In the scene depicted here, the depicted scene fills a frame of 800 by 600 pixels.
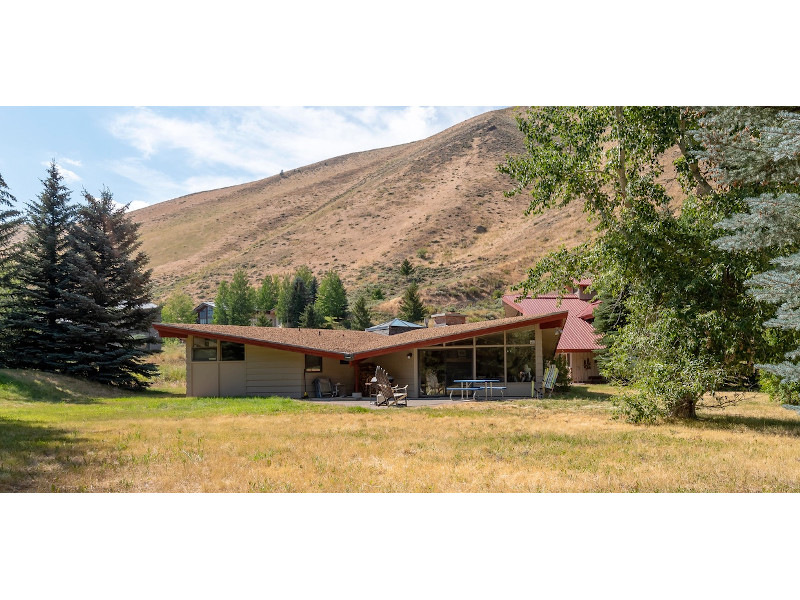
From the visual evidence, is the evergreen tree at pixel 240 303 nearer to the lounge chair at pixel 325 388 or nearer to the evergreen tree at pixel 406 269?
the evergreen tree at pixel 406 269

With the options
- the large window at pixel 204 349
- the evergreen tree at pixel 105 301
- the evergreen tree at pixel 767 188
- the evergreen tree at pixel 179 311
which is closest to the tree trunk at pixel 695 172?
the evergreen tree at pixel 767 188

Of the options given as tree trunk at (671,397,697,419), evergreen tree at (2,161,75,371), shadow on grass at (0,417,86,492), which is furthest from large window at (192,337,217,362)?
tree trunk at (671,397,697,419)

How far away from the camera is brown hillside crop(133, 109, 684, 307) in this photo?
57750 millimetres

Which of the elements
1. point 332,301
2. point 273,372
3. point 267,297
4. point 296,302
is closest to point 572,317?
point 273,372

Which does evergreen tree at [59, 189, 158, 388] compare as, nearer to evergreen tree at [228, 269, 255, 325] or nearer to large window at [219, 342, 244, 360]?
large window at [219, 342, 244, 360]

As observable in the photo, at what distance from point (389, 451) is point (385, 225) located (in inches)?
2521

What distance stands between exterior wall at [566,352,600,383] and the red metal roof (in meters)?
0.65

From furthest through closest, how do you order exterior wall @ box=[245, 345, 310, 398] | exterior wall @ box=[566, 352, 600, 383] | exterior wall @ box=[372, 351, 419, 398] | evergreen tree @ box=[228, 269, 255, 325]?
evergreen tree @ box=[228, 269, 255, 325] → exterior wall @ box=[566, 352, 600, 383] → exterior wall @ box=[245, 345, 310, 398] → exterior wall @ box=[372, 351, 419, 398]

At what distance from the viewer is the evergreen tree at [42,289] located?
73.4ft

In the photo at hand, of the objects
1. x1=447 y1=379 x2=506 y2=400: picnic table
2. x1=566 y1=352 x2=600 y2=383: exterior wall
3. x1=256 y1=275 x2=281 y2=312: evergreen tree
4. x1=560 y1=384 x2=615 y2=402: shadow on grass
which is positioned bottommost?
x1=560 y1=384 x2=615 y2=402: shadow on grass

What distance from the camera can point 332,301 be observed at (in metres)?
49.9

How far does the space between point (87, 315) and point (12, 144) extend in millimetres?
13866

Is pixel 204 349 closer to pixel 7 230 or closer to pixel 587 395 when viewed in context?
pixel 7 230
